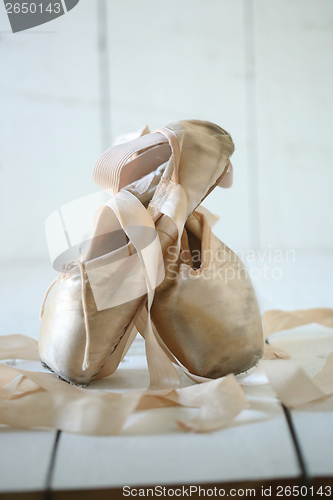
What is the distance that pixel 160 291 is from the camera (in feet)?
1.46

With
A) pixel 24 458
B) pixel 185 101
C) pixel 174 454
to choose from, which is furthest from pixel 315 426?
pixel 185 101

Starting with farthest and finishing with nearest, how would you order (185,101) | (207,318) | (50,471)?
(185,101), (207,318), (50,471)

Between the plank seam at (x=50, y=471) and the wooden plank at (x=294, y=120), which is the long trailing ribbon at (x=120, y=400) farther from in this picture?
the wooden plank at (x=294, y=120)

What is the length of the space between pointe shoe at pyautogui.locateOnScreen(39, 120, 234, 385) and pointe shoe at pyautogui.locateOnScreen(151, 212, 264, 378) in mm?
30

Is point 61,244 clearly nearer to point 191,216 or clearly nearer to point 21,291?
A: point 191,216

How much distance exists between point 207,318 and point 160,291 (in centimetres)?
6

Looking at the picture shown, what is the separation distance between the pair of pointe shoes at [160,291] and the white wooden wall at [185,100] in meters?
1.24

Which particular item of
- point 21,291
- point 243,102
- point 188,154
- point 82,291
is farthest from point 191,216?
point 243,102

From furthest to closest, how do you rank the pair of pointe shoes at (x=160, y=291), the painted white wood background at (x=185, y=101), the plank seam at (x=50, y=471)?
1. the painted white wood background at (x=185, y=101)
2. the pair of pointe shoes at (x=160, y=291)
3. the plank seam at (x=50, y=471)

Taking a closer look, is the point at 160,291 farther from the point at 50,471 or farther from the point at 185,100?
the point at 185,100

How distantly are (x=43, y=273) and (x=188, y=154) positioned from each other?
103 centimetres

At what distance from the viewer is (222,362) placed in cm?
44

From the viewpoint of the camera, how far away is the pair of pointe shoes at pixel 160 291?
42cm

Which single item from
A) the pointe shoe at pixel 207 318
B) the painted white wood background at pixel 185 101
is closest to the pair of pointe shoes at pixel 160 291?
the pointe shoe at pixel 207 318
